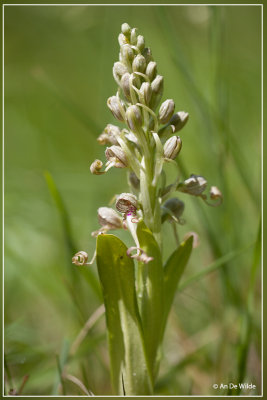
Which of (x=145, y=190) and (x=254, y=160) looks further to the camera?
(x=254, y=160)

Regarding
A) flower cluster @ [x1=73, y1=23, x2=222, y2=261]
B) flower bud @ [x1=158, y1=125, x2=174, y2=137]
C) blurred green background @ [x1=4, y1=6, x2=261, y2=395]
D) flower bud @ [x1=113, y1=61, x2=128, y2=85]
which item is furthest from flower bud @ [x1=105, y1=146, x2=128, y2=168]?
blurred green background @ [x1=4, y1=6, x2=261, y2=395]

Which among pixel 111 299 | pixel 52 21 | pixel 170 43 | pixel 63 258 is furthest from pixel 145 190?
pixel 52 21

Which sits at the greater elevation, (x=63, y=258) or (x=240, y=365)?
(x=63, y=258)

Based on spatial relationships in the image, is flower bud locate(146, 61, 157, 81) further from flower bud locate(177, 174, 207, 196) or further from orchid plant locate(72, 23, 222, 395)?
flower bud locate(177, 174, 207, 196)

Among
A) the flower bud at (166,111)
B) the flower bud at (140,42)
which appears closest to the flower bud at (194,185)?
the flower bud at (166,111)

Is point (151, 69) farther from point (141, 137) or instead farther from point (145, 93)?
point (141, 137)

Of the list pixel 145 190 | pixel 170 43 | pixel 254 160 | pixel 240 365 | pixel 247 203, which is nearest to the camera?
pixel 145 190

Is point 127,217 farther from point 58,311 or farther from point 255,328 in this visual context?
point 58,311
